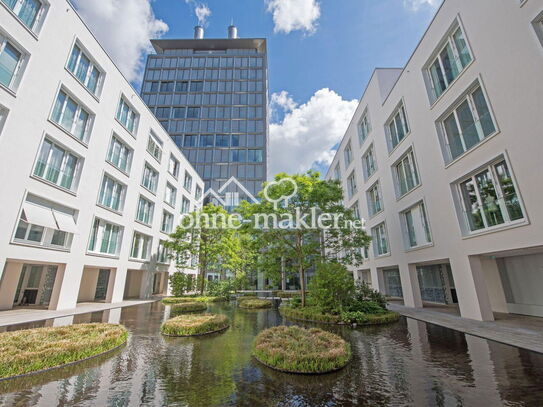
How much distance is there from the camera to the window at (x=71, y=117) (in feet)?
49.6

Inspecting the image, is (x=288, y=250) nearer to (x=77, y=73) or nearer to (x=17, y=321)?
(x=17, y=321)

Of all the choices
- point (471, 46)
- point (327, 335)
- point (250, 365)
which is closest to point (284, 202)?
point (327, 335)

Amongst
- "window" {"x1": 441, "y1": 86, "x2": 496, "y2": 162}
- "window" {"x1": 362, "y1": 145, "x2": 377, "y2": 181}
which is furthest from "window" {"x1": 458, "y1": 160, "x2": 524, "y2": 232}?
"window" {"x1": 362, "y1": 145, "x2": 377, "y2": 181}

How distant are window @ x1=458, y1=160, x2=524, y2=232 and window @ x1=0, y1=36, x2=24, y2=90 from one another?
72.1 feet


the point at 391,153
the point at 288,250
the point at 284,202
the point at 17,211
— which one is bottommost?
the point at 288,250

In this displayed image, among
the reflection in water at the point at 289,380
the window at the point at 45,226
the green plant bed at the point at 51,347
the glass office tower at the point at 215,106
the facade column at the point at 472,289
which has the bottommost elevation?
the reflection in water at the point at 289,380

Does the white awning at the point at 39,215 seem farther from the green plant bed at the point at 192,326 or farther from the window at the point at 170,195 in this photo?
the window at the point at 170,195

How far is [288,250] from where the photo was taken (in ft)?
52.0

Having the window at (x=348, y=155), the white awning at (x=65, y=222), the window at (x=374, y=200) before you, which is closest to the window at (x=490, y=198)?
the window at (x=374, y=200)

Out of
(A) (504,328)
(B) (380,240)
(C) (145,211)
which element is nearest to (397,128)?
(B) (380,240)

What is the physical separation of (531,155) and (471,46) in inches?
225

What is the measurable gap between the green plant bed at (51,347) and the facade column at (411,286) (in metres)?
15.8

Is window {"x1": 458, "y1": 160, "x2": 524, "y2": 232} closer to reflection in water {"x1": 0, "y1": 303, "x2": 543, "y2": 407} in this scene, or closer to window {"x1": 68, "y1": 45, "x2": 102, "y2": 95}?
reflection in water {"x1": 0, "y1": 303, "x2": 543, "y2": 407}

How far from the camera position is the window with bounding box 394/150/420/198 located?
1609cm
